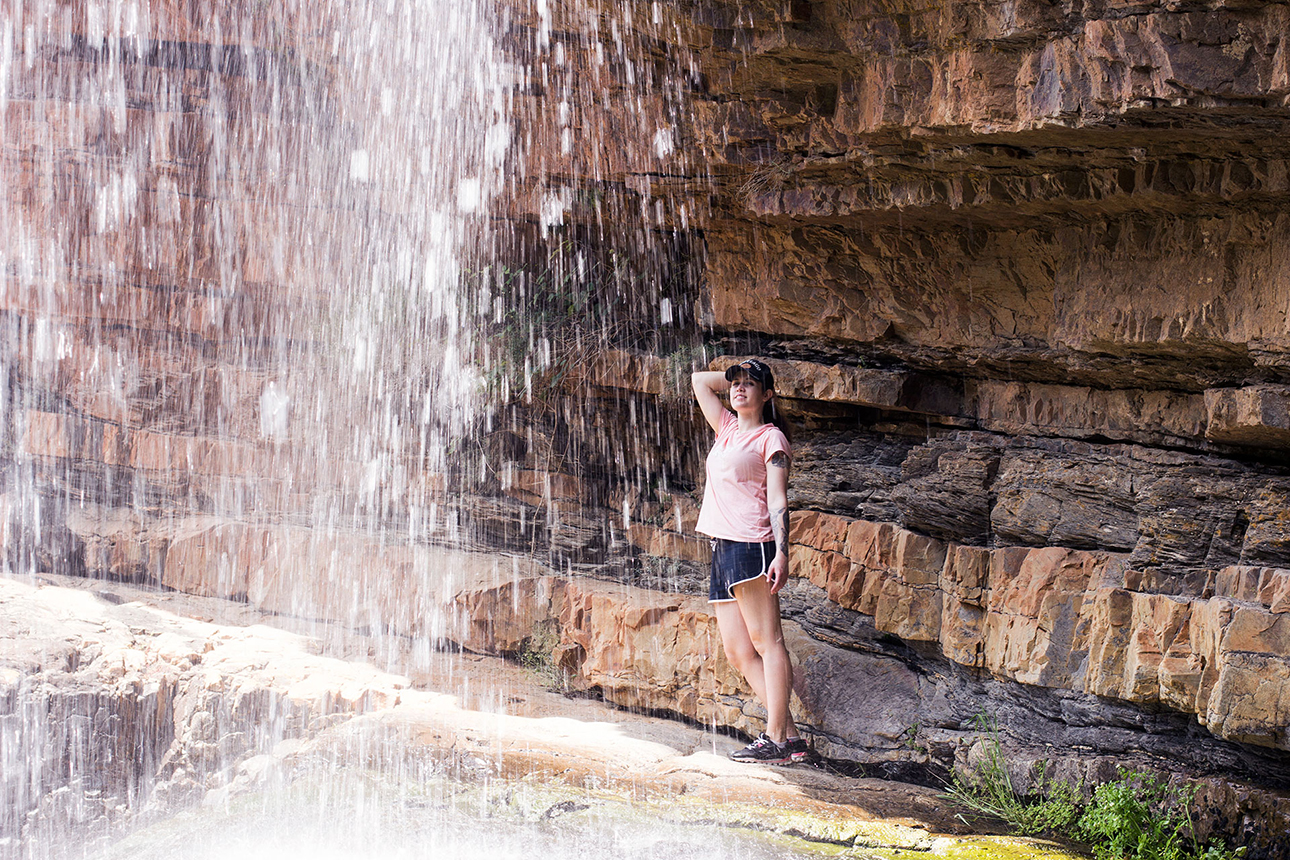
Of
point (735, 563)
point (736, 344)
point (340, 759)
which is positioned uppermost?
point (736, 344)

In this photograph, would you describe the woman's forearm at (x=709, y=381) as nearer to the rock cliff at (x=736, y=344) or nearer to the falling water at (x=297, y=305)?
the rock cliff at (x=736, y=344)

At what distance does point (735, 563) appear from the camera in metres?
4.40

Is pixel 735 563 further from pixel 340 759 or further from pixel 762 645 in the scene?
pixel 340 759

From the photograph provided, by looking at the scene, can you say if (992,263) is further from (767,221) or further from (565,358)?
(565,358)

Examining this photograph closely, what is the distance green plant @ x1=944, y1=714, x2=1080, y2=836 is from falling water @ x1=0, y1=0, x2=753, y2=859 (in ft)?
9.89

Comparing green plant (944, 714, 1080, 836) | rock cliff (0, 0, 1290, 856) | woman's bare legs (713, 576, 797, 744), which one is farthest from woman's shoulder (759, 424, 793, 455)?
green plant (944, 714, 1080, 836)

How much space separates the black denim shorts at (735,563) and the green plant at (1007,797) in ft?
4.12

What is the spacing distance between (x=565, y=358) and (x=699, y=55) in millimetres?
2512

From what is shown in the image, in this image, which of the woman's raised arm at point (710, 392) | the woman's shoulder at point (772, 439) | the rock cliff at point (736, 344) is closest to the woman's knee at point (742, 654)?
the rock cliff at point (736, 344)

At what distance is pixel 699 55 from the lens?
15.7ft

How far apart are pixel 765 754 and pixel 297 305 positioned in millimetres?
5960

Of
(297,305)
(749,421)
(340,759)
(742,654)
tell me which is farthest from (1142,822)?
(297,305)

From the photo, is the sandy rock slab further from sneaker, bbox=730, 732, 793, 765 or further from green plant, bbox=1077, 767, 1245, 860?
green plant, bbox=1077, 767, 1245, 860

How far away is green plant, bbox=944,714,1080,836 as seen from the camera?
375 centimetres
